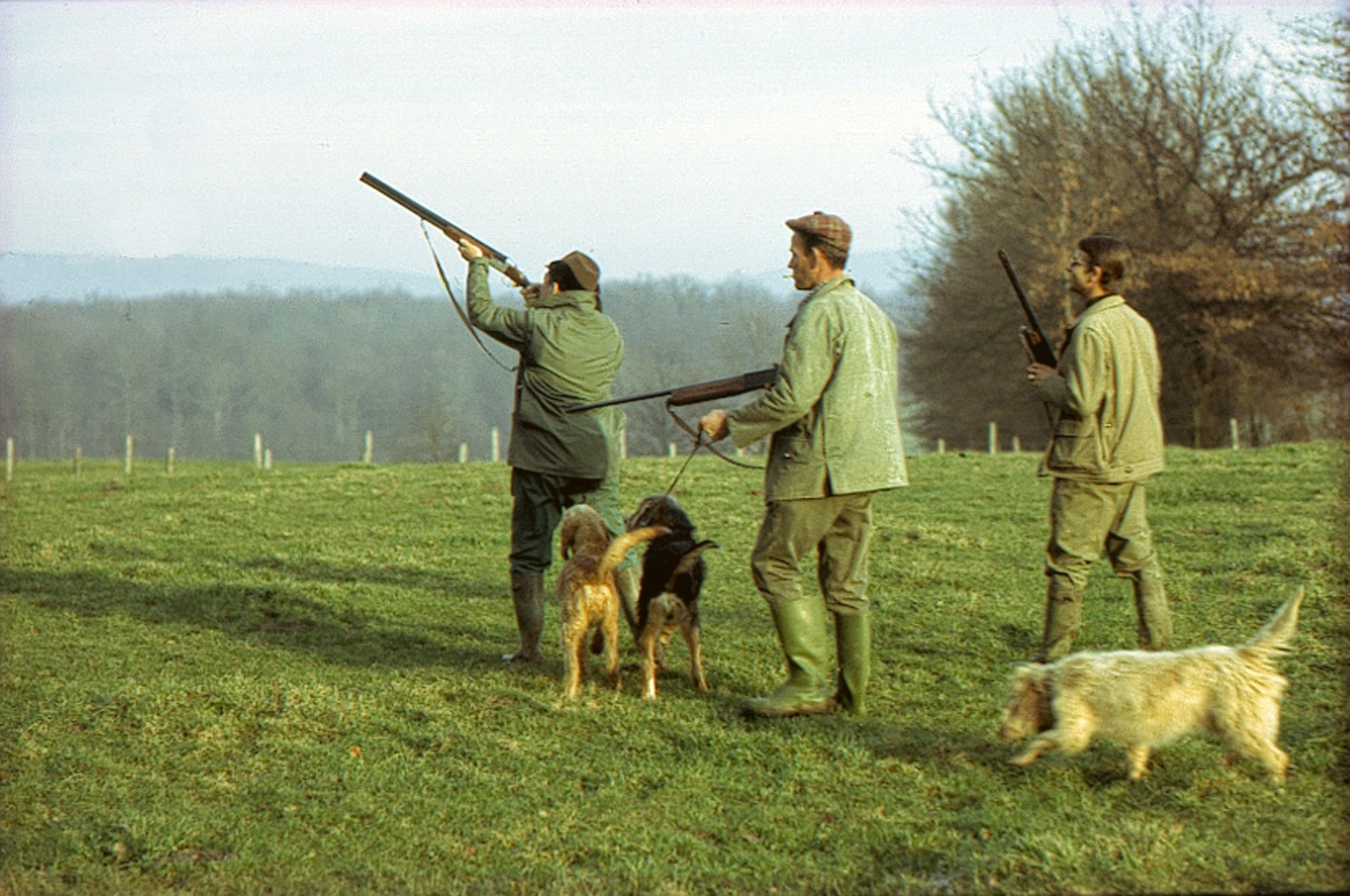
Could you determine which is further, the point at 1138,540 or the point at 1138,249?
the point at 1138,249

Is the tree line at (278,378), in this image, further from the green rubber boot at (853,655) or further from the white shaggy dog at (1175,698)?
the white shaggy dog at (1175,698)

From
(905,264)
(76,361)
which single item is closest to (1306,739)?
(905,264)

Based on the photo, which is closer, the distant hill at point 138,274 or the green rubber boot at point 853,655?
the green rubber boot at point 853,655

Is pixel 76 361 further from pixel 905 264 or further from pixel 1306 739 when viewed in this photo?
pixel 1306 739

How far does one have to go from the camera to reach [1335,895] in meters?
4.32

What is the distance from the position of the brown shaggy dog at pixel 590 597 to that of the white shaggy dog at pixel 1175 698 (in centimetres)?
277

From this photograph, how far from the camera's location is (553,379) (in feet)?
29.0

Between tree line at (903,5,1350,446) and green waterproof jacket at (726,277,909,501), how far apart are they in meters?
33.0

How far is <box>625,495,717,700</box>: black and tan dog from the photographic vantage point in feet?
25.9

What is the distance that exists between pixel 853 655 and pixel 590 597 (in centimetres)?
162

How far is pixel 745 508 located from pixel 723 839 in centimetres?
1340

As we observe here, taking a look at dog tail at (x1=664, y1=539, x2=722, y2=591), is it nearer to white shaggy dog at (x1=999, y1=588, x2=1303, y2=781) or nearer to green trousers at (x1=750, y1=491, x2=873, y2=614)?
green trousers at (x1=750, y1=491, x2=873, y2=614)

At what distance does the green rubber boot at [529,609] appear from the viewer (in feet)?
29.5

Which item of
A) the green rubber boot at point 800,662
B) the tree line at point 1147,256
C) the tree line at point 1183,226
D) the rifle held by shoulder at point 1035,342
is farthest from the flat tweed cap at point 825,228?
the tree line at point 1183,226
